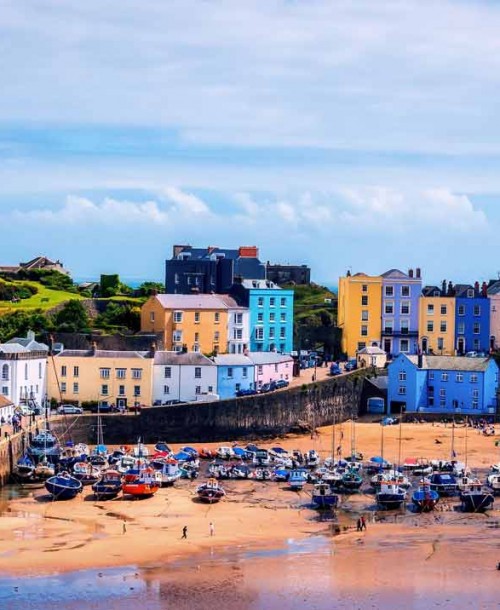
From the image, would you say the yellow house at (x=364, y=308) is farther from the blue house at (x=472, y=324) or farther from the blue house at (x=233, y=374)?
the blue house at (x=233, y=374)

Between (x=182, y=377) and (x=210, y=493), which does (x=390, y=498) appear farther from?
(x=182, y=377)

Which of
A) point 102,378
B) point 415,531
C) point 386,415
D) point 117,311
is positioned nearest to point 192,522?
point 415,531

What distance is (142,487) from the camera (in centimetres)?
5700

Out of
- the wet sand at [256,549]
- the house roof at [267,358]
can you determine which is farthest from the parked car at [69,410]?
the house roof at [267,358]

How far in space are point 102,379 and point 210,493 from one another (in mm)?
18072

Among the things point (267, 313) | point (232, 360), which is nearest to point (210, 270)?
point (267, 313)

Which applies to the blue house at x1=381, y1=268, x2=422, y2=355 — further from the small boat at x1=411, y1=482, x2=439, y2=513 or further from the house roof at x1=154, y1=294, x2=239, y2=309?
the small boat at x1=411, y1=482, x2=439, y2=513

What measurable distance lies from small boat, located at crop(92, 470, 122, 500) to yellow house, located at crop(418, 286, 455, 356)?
114ft

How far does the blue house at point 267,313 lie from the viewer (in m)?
86.4

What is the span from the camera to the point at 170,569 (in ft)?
150

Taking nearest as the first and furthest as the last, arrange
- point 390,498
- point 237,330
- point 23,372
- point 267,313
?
point 390,498, point 23,372, point 237,330, point 267,313

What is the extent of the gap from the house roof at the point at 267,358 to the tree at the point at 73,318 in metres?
10.7

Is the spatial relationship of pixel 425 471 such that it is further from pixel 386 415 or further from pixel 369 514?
pixel 386 415

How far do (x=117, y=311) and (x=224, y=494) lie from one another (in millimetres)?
A: 32069
